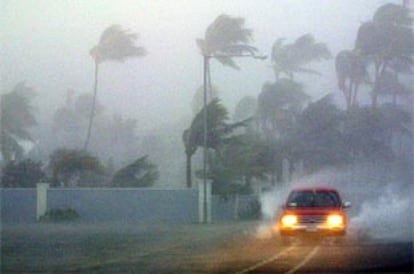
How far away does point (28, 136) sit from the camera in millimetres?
87750

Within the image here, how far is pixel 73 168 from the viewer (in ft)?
235

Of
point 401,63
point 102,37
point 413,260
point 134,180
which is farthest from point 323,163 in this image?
point 413,260

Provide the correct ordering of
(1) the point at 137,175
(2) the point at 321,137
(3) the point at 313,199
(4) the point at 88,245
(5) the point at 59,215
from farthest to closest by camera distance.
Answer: (2) the point at 321,137, (1) the point at 137,175, (5) the point at 59,215, (3) the point at 313,199, (4) the point at 88,245

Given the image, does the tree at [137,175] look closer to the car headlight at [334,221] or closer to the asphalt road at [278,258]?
the asphalt road at [278,258]

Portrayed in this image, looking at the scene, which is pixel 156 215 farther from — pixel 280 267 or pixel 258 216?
pixel 280 267

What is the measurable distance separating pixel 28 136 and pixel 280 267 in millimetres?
66190

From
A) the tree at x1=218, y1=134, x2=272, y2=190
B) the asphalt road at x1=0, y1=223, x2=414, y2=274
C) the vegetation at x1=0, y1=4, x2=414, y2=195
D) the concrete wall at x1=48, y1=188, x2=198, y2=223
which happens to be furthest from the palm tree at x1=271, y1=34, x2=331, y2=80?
the asphalt road at x1=0, y1=223, x2=414, y2=274

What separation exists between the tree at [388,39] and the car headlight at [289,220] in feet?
162

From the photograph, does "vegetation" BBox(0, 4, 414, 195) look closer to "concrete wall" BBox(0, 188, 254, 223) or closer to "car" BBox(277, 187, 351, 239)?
"concrete wall" BBox(0, 188, 254, 223)

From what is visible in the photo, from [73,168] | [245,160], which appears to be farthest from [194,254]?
[73,168]

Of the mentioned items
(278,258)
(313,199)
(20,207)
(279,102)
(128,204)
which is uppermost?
(279,102)

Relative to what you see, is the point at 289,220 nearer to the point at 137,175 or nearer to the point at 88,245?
the point at 88,245

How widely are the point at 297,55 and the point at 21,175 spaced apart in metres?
29.9

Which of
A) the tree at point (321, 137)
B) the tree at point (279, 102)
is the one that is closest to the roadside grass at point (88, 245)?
the tree at point (321, 137)
